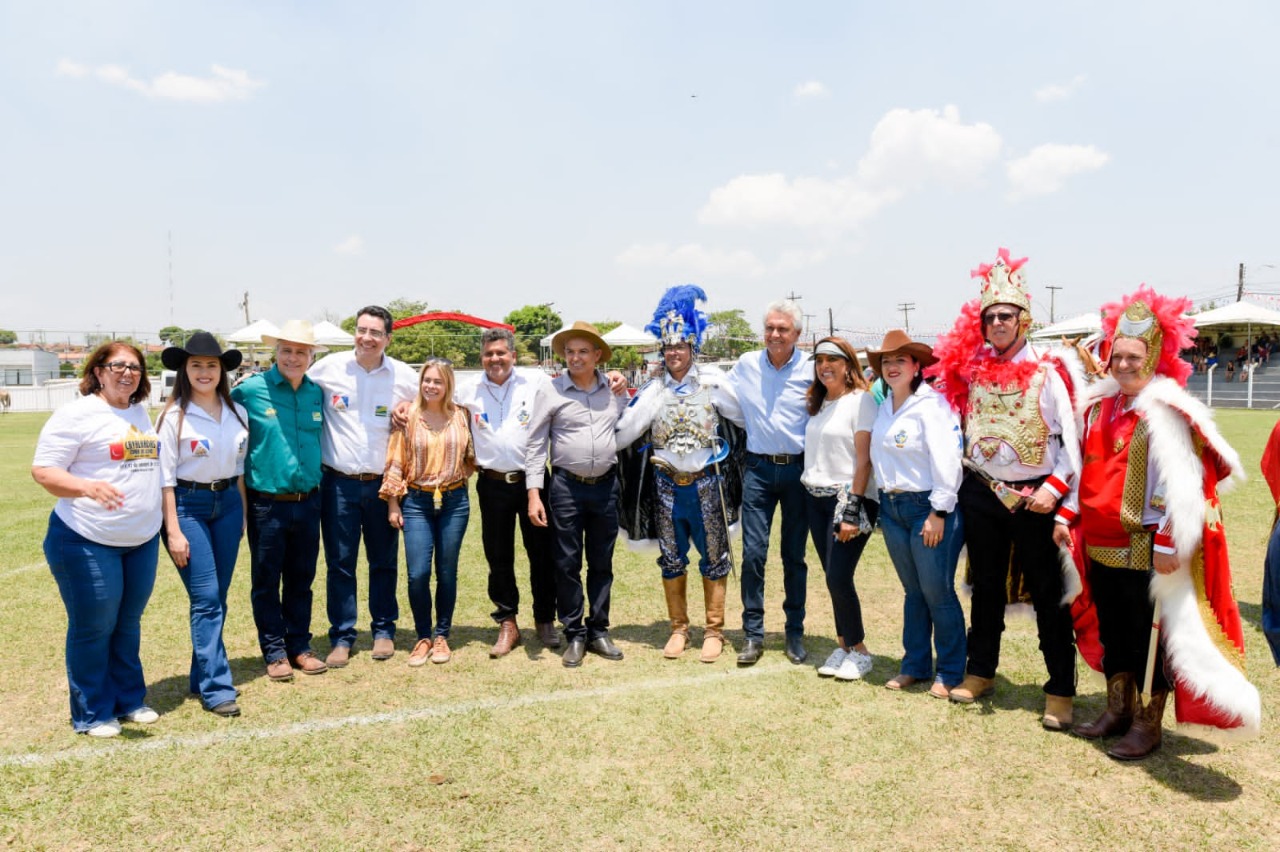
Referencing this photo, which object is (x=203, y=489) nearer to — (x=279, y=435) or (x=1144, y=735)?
(x=279, y=435)

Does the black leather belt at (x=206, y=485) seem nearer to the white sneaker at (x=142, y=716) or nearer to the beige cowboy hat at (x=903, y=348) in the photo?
the white sneaker at (x=142, y=716)

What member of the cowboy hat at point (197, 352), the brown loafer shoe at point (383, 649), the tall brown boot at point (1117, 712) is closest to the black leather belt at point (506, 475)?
the brown loafer shoe at point (383, 649)

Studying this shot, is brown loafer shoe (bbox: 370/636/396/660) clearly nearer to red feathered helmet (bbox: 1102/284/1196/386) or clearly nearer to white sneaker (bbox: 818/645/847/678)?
white sneaker (bbox: 818/645/847/678)

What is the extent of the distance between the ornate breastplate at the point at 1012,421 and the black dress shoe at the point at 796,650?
1.70m

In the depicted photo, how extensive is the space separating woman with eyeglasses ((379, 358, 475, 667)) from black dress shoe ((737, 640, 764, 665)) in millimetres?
1791

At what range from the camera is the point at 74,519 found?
3.96m

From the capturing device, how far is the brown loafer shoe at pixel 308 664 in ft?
16.5

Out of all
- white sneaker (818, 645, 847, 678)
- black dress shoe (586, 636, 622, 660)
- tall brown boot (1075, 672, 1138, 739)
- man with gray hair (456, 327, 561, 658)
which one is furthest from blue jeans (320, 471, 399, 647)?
tall brown boot (1075, 672, 1138, 739)

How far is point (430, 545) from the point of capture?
5.27 meters

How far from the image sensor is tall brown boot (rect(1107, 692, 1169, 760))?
3.78m

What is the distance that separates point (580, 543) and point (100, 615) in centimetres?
262

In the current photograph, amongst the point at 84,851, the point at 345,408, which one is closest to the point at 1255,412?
the point at 345,408

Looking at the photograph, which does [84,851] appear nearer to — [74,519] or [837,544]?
[74,519]

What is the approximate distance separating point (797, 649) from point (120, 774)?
3554mm
